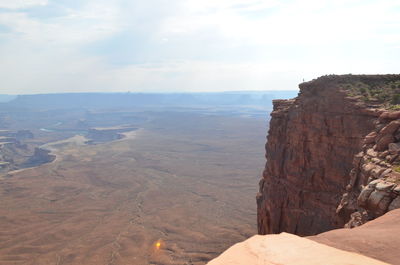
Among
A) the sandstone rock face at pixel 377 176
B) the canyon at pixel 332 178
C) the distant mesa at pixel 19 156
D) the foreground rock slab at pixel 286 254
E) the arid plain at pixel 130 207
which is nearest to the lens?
the foreground rock slab at pixel 286 254

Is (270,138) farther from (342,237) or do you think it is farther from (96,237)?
(96,237)

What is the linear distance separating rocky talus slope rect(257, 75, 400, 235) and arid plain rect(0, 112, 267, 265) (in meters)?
21.5

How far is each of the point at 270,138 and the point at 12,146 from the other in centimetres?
16496

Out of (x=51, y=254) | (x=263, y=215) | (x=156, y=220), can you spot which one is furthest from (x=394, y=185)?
(x=156, y=220)

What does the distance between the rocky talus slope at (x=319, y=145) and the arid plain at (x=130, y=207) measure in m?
21.5

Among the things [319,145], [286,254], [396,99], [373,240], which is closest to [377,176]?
[373,240]

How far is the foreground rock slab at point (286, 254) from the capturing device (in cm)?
696

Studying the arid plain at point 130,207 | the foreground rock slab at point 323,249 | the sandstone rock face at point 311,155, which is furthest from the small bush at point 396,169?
the arid plain at point 130,207

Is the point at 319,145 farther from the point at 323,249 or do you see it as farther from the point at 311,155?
the point at 323,249

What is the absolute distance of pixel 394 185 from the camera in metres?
10.8

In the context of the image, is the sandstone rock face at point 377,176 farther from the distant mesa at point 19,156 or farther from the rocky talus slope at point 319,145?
the distant mesa at point 19,156

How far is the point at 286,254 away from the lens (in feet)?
24.0

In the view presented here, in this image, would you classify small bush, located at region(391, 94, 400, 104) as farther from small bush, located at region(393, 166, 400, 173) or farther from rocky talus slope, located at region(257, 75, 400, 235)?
small bush, located at region(393, 166, 400, 173)

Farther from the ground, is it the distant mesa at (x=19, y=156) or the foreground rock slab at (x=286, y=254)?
the foreground rock slab at (x=286, y=254)
